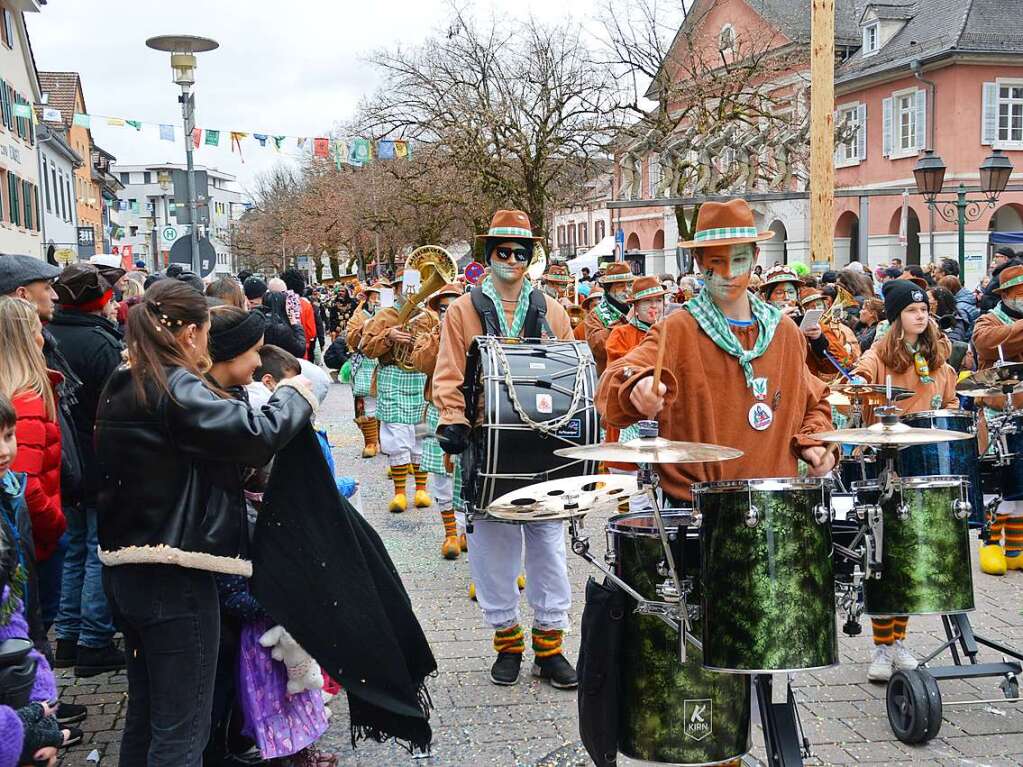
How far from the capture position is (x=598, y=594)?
343 centimetres

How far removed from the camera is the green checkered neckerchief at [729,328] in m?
3.64

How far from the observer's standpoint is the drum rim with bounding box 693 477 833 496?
2.98 m

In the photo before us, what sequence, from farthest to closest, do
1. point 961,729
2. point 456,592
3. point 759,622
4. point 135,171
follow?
point 135,171
point 456,592
point 961,729
point 759,622

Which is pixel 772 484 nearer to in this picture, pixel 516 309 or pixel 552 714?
pixel 552 714

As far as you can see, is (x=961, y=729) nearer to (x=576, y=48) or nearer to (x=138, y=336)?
→ (x=138, y=336)

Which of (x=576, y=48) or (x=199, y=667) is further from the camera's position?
(x=576, y=48)

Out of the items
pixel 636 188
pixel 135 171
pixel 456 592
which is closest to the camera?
pixel 456 592

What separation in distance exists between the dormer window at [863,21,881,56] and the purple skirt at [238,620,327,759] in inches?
1469

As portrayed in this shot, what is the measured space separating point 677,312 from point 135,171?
152m

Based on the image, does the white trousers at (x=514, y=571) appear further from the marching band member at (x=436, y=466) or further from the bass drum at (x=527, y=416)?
the marching band member at (x=436, y=466)

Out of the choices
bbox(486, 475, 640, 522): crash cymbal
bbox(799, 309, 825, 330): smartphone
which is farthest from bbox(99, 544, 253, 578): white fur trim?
bbox(799, 309, 825, 330): smartphone

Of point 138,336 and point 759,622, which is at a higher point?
point 138,336

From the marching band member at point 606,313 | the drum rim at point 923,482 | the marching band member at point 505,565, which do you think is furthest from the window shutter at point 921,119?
the drum rim at point 923,482

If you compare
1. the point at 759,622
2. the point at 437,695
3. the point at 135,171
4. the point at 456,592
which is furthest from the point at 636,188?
the point at 135,171
